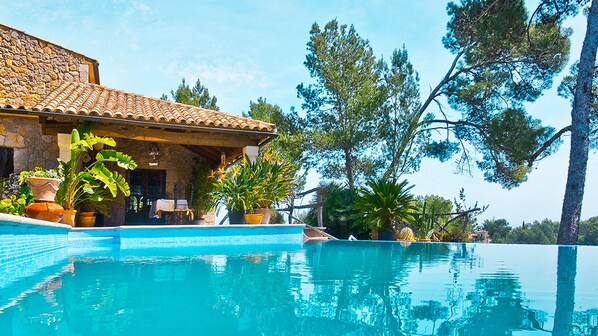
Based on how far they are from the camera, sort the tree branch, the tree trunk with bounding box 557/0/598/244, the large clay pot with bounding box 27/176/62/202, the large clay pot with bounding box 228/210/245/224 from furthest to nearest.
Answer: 1. the tree branch
2. the tree trunk with bounding box 557/0/598/244
3. the large clay pot with bounding box 228/210/245/224
4. the large clay pot with bounding box 27/176/62/202

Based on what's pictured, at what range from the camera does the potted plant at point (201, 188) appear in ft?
45.8

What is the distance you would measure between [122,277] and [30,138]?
932 centimetres

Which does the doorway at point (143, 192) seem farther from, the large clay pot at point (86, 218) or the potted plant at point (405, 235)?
the potted plant at point (405, 235)

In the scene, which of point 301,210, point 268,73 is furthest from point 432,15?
point 301,210

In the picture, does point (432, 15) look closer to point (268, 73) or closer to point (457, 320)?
point (268, 73)

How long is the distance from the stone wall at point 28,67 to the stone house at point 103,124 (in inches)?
1.0

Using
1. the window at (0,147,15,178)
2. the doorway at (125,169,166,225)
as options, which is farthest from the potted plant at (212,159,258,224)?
the window at (0,147,15,178)

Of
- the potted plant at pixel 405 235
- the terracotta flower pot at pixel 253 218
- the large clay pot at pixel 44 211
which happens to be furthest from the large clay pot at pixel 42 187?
A: the potted plant at pixel 405 235

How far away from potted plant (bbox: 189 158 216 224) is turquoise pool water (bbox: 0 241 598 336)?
7842 mm

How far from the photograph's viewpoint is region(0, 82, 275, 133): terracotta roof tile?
33.9ft

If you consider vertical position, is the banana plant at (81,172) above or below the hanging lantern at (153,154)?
below

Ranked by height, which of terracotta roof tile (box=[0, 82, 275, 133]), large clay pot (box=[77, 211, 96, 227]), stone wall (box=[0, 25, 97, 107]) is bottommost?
large clay pot (box=[77, 211, 96, 227])

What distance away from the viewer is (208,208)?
13.8 meters

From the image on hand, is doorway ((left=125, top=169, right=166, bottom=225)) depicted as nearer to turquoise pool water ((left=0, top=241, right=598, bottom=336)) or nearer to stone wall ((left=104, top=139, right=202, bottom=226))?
stone wall ((left=104, top=139, right=202, bottom=226))
